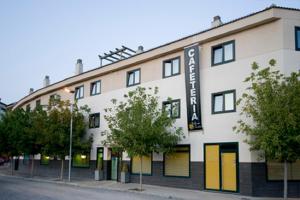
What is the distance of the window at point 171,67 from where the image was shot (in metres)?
24.8

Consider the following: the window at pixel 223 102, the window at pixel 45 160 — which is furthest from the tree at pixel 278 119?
the window at pixel 45 160

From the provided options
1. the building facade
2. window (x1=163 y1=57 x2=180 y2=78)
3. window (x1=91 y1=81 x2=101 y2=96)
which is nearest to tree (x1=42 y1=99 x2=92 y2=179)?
window (x1=91 y1=81 x2=101 y2=96)

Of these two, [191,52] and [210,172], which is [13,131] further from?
[210,172]

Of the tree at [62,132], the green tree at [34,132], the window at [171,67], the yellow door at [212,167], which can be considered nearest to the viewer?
the yellow door at [212,167]

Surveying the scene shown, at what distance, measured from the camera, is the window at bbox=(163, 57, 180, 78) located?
24.8 meters

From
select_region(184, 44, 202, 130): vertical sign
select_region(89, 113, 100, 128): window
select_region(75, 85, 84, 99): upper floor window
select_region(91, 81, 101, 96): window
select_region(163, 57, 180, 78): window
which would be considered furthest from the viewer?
select_region(75, 85, 84, 99): upper floor window

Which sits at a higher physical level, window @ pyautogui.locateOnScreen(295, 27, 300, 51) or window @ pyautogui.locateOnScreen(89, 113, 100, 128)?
window @ pyautogui.locateOnScreen(295, 27, 300, 51)

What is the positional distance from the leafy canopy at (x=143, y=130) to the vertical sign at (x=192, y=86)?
108 centimetres

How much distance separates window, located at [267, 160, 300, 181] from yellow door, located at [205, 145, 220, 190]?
293 cm

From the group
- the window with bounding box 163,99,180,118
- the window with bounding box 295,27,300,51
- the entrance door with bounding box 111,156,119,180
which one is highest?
the window with bounding box 295,27,300,51

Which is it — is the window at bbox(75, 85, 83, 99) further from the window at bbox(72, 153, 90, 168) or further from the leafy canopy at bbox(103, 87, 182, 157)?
the leafy canopy at bbox(103, 87, 182, 157)

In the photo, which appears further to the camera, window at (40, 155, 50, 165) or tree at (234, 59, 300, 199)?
window at (40, 155, 50, 165)

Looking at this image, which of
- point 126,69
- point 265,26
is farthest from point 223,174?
point 126,69

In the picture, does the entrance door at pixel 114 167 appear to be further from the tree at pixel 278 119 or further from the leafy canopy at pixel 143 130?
the tree at pixel 278 119
